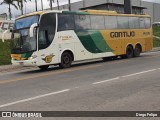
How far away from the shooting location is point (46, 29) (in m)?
20.2

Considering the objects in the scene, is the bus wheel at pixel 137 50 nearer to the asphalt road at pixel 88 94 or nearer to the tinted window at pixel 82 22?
the tinted window at pixel 82 22

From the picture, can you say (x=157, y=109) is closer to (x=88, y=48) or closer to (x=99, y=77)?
(x=99, y=77)

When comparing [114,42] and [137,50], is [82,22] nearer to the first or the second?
[114,42]

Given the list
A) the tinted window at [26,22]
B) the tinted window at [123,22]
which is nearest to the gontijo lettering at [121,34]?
the tinted window at [123,22]

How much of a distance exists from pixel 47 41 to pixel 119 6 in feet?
273

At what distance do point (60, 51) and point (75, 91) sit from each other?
30.7ft

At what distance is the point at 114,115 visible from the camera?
823 centimetres

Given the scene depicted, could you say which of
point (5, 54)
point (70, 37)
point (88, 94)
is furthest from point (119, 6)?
point (88, 94)

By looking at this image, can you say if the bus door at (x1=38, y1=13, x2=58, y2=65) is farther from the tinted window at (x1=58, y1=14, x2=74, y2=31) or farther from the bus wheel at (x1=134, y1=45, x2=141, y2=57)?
the bus wheel at (x1=134, y1=45, x2=141, y2=57)

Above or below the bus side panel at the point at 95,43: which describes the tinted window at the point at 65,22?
above

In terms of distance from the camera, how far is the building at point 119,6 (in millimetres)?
100306

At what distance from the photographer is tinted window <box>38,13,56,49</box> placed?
20.0m

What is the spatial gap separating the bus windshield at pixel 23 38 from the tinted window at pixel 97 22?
4.69 metres

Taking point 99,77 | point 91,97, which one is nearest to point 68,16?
point 99,77
